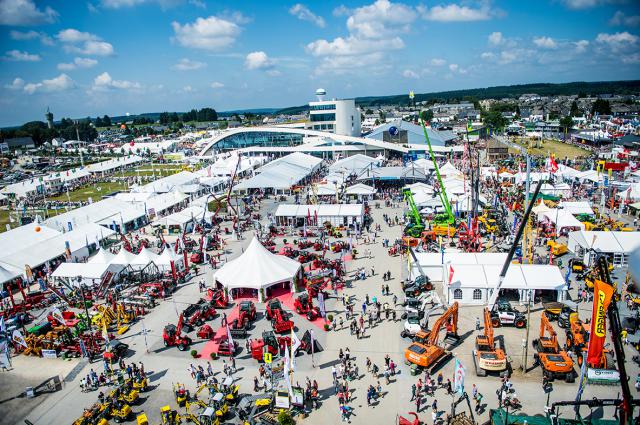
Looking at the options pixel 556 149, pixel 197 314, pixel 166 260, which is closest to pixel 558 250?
pixel 197 314

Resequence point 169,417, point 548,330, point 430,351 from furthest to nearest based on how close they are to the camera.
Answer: point 548,330 → point 430,351 → point 169,417

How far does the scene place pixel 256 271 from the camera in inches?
896

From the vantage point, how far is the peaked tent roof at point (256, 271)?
73.6 feet

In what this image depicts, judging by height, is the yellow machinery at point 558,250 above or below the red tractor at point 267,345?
above

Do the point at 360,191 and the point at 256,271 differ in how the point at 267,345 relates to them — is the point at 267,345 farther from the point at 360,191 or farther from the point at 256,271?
the point at 360,191

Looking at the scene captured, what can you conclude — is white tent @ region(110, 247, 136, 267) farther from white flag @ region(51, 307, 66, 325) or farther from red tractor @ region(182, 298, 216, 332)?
red tractor @ region(182, 298, 216, 332)

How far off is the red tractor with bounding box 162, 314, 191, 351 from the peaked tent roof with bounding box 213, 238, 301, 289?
164 inches

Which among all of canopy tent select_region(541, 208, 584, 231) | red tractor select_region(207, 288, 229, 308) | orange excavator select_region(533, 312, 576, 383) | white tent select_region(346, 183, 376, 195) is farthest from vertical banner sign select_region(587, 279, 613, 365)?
white tent select_region(346, 183, 376, 195)

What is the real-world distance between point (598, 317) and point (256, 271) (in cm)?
1574

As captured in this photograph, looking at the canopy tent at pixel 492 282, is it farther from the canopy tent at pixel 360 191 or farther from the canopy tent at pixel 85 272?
the canopy tent at pixel 360 191

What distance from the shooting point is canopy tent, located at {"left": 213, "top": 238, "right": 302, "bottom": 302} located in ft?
73.6

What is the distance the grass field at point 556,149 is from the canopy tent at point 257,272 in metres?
52.8

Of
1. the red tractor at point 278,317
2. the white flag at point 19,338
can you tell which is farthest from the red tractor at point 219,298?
the white flag at point 19,338

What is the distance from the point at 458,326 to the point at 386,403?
659cm
